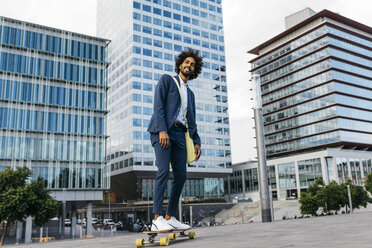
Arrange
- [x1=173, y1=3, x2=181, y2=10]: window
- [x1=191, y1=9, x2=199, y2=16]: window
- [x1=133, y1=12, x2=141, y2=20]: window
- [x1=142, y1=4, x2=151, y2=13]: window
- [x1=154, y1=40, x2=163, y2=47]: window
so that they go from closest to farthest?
[x1=133, y1=12, x2=141, y2=20]: window, [x1=154, y1=40, x2=163, y2=47]: window, [x1=142, y1=4, x2=151, y2=13]: window, [x1=173, y1=3, x2=181, y2=10]: window, [x1=191, y1=9, x2=199, y2=16]: window

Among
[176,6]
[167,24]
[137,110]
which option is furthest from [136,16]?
[137,110]

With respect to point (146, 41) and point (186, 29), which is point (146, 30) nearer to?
point (146, 41)

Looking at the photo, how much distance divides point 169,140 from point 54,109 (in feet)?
139

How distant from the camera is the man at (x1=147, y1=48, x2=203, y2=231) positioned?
5352 millimetres

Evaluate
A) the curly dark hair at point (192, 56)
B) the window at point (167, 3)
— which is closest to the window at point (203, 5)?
the window at point (167, 3)

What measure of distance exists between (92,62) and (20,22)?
10165 millimetres

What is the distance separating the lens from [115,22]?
80875mm

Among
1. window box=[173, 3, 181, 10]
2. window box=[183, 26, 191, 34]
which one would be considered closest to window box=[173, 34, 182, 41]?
window box=[183, 26, 191, 34]

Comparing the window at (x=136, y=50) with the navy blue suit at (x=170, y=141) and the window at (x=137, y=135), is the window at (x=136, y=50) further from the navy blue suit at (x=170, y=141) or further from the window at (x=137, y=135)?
the navy blue suit at (x=170, y=141)

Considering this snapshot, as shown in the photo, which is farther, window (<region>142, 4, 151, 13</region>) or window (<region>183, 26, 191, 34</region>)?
window (<region>183, 26, 191, 34</region>)

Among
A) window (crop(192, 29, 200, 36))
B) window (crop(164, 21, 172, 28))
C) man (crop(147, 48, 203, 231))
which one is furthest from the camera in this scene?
window (crop(192, 29, 200, 36))

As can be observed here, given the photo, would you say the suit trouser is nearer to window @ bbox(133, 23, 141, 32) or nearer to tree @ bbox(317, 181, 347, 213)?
tree @ bbox(317, 181, 347, 213)

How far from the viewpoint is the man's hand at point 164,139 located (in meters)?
5.35

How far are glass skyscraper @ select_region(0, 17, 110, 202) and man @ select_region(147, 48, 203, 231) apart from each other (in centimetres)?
3953
